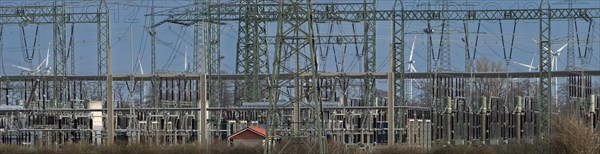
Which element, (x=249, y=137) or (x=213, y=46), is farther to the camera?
(x=213, y=46)

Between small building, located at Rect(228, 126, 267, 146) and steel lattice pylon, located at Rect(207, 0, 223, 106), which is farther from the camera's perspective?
steel lattice pylon, located at Rect(207, 0, 223, 106)

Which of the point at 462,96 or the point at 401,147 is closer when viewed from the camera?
the point at 401,147

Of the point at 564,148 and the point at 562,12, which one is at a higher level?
the point at 562,12

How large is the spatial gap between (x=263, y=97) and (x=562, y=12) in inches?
478

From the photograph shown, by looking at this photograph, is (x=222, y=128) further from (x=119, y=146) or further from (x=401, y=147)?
(x=401, y=147)

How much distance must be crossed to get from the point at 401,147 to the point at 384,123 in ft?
28.1

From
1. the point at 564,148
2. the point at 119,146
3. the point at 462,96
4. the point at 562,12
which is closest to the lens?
the point at 564,148

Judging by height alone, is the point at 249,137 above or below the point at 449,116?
below

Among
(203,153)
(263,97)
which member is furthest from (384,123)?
(203,153)

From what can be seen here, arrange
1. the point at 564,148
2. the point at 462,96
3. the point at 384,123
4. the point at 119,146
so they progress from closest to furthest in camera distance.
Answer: the point at 564,148, the point at 119,146, the point at 384,123, the point at 462,96

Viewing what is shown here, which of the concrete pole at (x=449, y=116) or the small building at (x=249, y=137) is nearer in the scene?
the small building at (x=249, y=137)

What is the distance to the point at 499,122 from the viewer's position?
5644cm

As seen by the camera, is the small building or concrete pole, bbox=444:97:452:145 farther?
concrete pole, bbox=444:97:452:145

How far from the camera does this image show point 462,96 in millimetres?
57625
